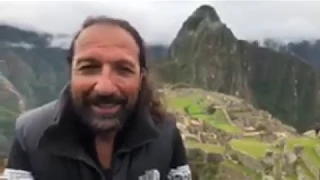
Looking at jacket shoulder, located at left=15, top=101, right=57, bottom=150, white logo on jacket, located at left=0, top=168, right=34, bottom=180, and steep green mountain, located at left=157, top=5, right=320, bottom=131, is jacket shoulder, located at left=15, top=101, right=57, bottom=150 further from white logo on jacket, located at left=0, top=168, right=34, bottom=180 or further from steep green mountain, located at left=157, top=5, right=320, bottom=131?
steep green mountain, located at left=157, top=5, right=320, bottom=131

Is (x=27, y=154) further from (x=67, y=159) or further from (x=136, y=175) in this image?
(x=136, y=175)

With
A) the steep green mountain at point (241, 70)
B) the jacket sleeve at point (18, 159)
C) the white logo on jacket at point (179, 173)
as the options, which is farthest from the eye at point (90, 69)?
the steep green mountain at point (241, 70)

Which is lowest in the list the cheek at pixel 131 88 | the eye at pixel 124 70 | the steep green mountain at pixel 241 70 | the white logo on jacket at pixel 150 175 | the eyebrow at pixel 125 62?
the steep green mountain at pixel 241 70

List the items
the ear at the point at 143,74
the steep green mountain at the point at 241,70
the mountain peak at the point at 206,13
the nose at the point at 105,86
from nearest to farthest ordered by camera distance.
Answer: the nose at the point at 105,86 → the ear at the point at 143,74 → the steep green mountain at the point at 241,70 → the mountain peak at the point at 206,13

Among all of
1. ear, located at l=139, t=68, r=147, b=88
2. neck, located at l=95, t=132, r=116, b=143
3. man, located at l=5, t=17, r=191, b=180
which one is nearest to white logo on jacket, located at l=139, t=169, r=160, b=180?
man, located at l=5, t=17, r=191, b=180

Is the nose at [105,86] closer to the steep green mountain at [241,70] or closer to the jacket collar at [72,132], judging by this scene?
the jacket collar at [72,132]

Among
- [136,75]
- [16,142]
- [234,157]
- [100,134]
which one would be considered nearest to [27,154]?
[16,142]
